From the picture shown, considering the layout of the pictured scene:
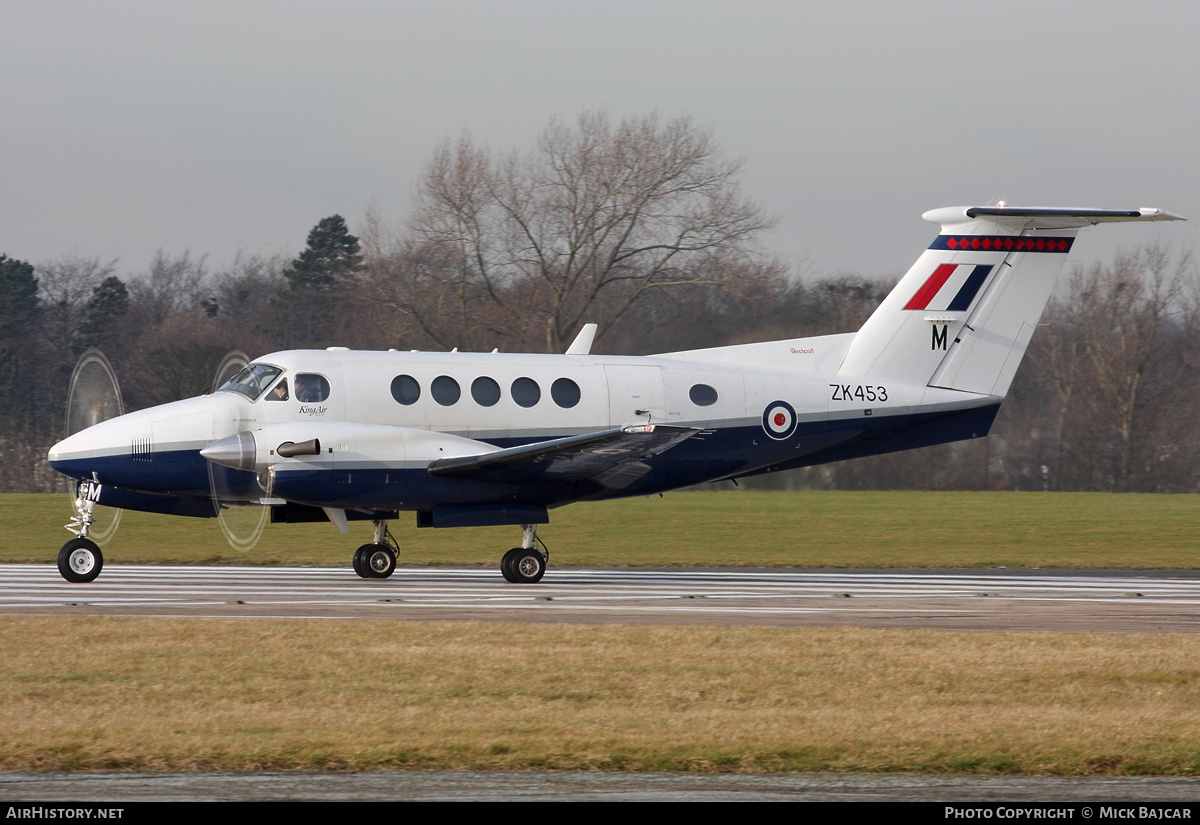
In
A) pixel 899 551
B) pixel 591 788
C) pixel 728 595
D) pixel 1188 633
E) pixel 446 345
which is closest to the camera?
pixel 591 788

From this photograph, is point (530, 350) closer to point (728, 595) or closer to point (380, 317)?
point (380, 317)

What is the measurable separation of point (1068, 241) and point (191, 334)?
89.7 ft

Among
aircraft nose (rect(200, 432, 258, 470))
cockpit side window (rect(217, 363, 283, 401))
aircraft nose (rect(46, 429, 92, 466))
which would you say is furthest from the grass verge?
aircraft nose (rect(46, 429, 92, 466))

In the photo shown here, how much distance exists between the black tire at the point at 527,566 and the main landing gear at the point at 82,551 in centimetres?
568

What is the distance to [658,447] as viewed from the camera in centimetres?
1794

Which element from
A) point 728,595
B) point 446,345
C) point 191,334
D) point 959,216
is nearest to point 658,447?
point 728,595

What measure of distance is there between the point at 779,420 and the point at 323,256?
4881 centimetres

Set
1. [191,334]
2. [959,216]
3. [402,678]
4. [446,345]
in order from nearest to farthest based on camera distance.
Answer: [402,678] < [959,216] < [446,345] < [191,334]

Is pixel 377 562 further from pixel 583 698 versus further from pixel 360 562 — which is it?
pixel 583 698

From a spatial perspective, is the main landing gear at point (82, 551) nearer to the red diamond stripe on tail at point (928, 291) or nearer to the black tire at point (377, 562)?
the black tire at point (377, 562)

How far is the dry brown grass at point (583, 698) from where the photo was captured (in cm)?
722

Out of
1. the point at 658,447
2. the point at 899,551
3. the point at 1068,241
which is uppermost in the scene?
the point at 1068,241

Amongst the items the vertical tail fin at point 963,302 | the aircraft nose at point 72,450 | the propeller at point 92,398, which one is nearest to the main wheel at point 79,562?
the propeller at point 92,398

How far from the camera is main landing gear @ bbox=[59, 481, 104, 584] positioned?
55.3 feet
